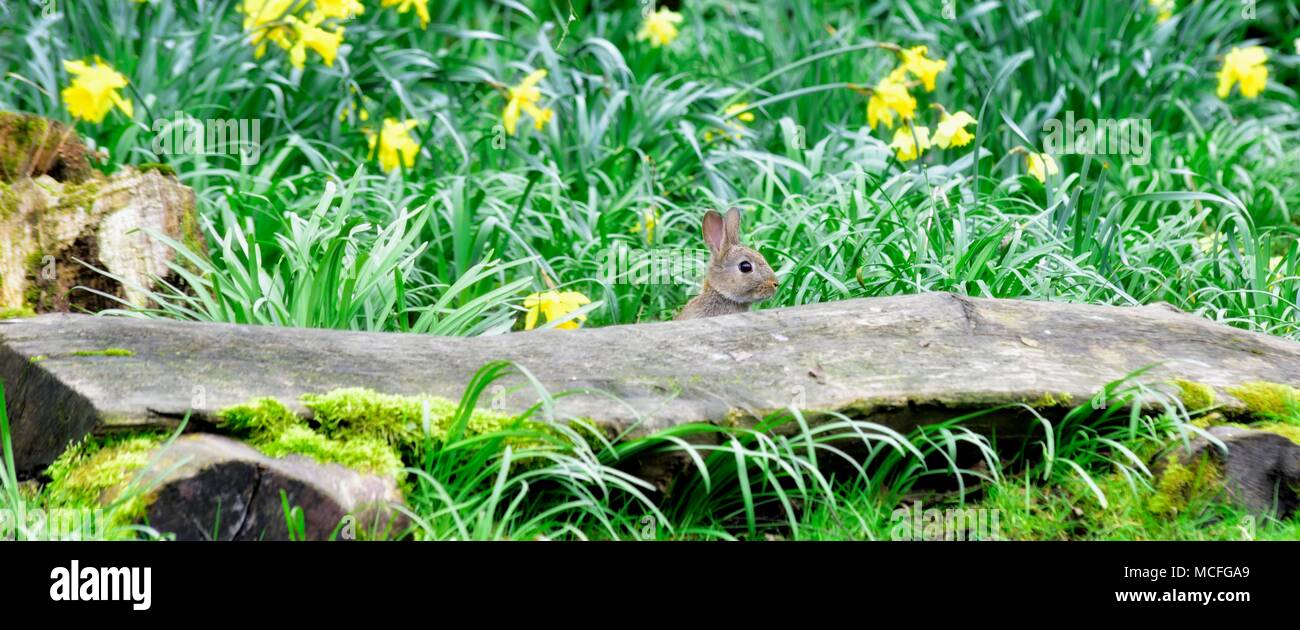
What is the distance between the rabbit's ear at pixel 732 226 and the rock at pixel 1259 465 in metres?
Result: 2.08

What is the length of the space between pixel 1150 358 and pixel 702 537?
1500mm

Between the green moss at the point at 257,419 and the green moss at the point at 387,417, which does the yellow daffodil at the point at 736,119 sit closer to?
the green moss at the point at 387,417

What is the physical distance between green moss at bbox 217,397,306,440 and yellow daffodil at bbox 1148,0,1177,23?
5.65m

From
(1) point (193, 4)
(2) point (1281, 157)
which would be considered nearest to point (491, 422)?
(1) point (193, 4)

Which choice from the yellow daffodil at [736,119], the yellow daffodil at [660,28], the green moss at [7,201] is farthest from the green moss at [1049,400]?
the yellow daffodil at [660,28]

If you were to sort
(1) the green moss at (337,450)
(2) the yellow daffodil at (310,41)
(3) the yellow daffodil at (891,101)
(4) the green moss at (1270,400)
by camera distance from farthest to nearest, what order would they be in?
(3) the yellow daffodil at (891,101), (2) the yellow daffodil at (310,41), (4) the green moss at (1270,400), (1) the green moss at (337,450)

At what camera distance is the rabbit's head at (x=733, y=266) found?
5.09 meters

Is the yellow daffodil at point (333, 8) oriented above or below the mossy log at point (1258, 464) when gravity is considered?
above

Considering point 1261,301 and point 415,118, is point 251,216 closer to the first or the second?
point 415,118

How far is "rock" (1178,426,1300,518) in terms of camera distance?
356cm

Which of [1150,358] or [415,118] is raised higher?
[415,118]

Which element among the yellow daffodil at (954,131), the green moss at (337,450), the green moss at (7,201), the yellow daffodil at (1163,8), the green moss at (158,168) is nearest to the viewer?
the green moss at (337,450)

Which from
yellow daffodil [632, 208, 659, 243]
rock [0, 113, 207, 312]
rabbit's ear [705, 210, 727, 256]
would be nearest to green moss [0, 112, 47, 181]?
rock [0, 113, 207, 312]
